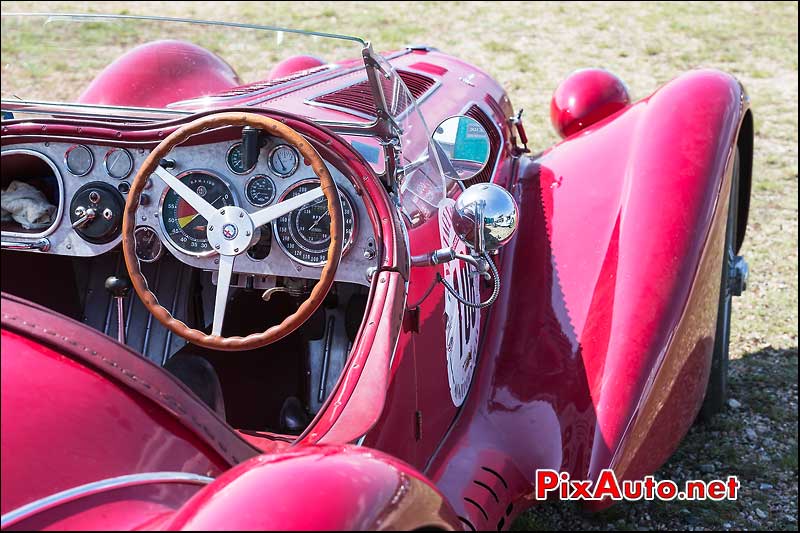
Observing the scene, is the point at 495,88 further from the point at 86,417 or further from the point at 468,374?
the point at 86,417

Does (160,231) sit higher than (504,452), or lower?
higher

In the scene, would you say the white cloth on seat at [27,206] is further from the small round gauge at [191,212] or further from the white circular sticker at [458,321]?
the white circular sticker at [458,321]

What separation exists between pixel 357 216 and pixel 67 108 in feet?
3.57

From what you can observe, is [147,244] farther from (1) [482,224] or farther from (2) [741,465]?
(2) [741,465]

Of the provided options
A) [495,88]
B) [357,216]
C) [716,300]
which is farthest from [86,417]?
[495,88]

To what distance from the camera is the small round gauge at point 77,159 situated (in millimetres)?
2854

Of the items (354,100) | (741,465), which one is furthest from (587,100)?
(741,465)

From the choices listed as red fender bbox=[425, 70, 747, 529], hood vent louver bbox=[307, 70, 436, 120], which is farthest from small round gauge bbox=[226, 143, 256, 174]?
red fender bbox=[425, 70, 747, 529]

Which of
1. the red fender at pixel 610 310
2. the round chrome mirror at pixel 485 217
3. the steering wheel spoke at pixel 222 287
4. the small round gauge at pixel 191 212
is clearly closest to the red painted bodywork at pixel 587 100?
the red fender at pixel 610 310

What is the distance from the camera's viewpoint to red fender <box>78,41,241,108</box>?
506 centimetres

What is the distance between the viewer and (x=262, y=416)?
10.3ft

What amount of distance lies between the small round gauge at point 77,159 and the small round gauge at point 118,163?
7 centimetres

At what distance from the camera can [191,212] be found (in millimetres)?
2660

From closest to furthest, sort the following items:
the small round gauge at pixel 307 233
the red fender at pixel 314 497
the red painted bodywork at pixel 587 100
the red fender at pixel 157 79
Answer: the red fender at pixel 314 497
the small round gauge at pixel 307 233
the red painted bodywork at pixel 587 100
the red fender at pixel 157 79
